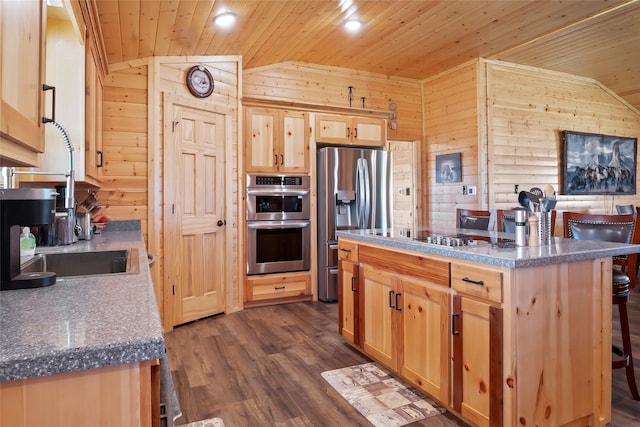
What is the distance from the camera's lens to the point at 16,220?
1.21 m

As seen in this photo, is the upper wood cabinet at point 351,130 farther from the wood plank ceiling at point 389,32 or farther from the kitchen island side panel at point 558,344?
the kitchen island side panel at point 558,344

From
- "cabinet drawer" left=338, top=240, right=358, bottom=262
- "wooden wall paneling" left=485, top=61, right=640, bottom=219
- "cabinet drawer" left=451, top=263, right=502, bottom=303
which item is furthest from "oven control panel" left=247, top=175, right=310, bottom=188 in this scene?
"cabinet drawer" left=451, top=263, right=502, bottom=303

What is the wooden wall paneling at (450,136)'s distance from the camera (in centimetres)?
491

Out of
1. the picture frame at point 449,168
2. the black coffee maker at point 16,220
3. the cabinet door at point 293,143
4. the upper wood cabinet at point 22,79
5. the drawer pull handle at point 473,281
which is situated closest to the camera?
the upper wood cabinet at point 22,79

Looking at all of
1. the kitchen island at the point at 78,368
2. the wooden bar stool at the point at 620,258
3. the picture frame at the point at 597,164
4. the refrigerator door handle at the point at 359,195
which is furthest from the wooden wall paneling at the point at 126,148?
the picture frame at the point at 597,164

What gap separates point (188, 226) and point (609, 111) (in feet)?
21.3

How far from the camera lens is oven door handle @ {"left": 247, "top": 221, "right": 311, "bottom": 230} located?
4.27 m

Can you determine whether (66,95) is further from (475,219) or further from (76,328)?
(475,219)

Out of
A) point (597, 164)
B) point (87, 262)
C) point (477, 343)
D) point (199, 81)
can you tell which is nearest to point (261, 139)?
point (199, 81)

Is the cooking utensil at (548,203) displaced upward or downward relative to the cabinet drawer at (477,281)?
upward

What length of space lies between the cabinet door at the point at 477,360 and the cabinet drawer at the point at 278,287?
2.64m

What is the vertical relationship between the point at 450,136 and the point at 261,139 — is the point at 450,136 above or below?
above

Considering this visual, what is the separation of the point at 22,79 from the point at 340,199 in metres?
3.70

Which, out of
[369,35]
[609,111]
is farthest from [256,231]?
[609,111]
